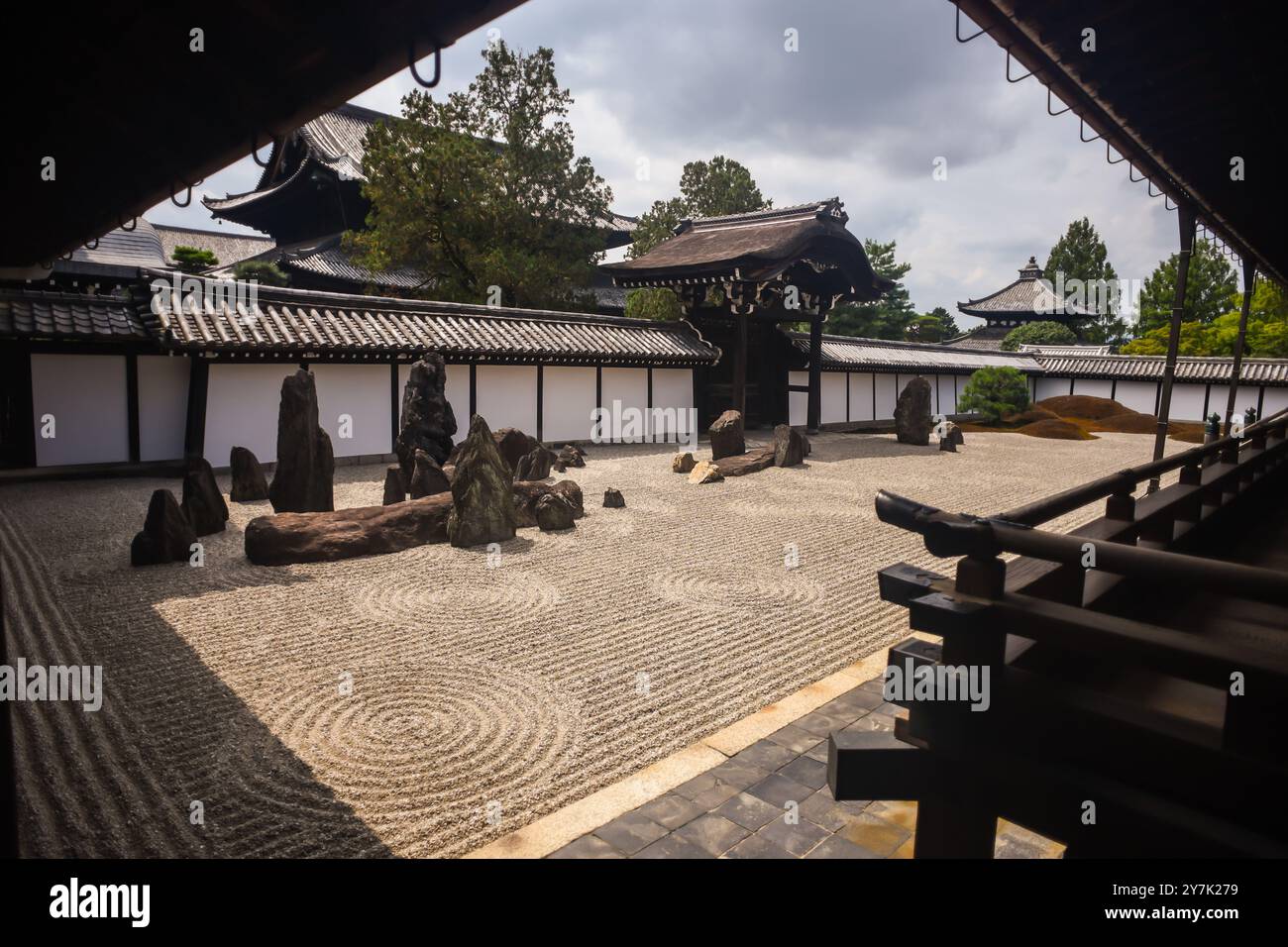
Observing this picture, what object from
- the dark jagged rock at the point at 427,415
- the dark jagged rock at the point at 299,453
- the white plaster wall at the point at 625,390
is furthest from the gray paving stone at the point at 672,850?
the white plaster wall at the point at 625,390

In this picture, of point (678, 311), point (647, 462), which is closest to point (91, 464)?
point (647, 462)

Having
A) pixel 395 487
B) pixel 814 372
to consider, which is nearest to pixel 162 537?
pixel 395 487

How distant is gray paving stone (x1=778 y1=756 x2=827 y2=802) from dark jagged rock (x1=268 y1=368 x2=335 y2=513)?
27.2 feet

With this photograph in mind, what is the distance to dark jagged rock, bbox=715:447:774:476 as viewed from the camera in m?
15.5

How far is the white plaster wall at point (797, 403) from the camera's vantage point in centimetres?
2598

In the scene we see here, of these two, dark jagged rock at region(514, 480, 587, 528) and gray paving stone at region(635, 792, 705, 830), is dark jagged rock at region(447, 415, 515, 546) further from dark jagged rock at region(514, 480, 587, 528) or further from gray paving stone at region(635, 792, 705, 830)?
gray paving stone at region(635, 792, 705, 830)

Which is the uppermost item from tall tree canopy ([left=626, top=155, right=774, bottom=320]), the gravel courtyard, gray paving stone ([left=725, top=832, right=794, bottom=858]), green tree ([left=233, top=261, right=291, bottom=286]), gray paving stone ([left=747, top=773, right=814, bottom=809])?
tall tree canopy ([left=626, top=155, right=774, bottom=320])

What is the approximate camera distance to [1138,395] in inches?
1342

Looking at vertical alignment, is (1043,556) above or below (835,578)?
above

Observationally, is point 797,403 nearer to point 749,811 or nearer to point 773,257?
point 773,257

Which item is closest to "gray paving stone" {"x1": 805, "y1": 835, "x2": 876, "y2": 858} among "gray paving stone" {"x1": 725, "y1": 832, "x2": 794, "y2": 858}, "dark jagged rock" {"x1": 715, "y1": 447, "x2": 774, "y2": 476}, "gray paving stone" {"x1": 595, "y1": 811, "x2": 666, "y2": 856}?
"gray paving stone" {"x1": 725, "y1": 832, "x2": 794, "y2": 858}

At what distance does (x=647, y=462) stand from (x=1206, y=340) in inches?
1447
